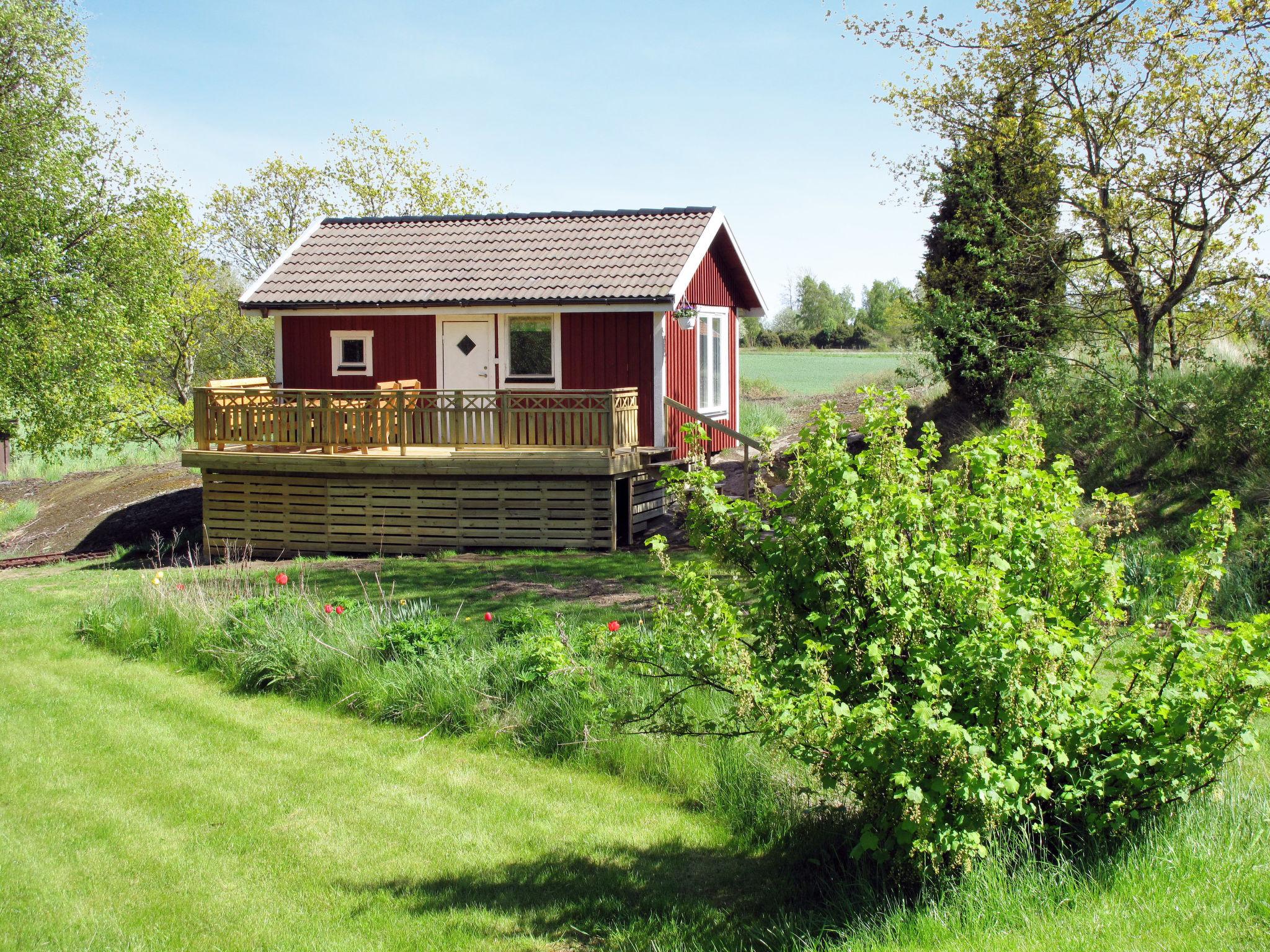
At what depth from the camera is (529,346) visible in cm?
1859

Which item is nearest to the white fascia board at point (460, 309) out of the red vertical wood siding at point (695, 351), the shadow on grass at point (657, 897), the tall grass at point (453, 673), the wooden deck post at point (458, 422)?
the red vertical wood siding at point (695, 351)

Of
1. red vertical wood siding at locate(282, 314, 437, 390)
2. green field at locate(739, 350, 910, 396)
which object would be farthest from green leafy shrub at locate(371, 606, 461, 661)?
green field at locate(739, 350, 910, 396)

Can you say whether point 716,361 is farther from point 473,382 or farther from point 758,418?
point 758,418

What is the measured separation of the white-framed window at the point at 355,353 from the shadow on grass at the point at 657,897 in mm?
14973

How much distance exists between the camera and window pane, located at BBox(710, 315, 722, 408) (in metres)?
20.9

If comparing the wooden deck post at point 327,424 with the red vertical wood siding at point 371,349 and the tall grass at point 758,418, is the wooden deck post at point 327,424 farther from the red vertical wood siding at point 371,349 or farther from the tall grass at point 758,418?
the tall grass at point 758,418

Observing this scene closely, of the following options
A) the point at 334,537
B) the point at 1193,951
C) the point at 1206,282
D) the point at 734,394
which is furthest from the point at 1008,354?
the point at 1193,951

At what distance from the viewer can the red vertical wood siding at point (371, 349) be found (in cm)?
1900

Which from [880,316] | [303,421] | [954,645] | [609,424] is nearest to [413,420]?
[303,421]

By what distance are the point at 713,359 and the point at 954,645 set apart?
55.9ft

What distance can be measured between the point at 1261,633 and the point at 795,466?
6.63ft

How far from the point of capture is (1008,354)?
1636 centimetres

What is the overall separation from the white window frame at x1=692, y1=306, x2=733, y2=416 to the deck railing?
3925 mm

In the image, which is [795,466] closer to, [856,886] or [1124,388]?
[856,886]
